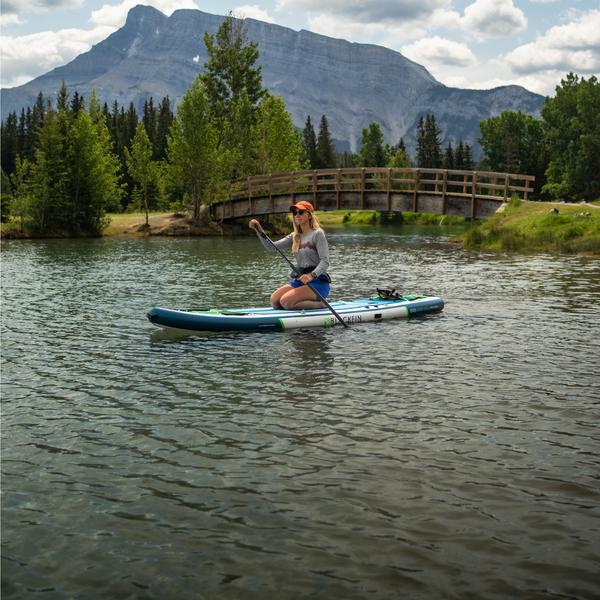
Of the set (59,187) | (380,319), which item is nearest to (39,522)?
(380,319)

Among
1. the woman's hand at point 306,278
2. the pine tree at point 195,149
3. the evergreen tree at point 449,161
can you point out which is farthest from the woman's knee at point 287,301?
the evergreen tree at point 449,161

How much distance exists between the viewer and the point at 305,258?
37.3 feet

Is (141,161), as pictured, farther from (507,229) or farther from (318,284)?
(318,284)

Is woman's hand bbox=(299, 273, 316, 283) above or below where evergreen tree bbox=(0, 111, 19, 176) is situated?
below

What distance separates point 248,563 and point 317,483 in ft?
3.93

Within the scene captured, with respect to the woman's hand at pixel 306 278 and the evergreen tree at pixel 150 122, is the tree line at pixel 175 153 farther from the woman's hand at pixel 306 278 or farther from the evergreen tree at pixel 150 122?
the evergreen tree at pixel 150 122

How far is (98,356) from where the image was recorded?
30.8ft

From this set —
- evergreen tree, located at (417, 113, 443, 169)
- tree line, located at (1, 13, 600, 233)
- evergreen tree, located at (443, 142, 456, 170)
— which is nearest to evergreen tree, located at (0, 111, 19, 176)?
tree line, located at (1, 13, 600, 233)

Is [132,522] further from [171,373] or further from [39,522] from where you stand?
[171,373]

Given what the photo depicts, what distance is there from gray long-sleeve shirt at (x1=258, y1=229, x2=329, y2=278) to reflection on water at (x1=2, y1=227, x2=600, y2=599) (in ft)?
4.26

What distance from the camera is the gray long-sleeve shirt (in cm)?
1110

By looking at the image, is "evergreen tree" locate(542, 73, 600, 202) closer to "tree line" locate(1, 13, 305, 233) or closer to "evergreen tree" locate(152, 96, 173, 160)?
"tree line" locate(1, 13, 305, 233)

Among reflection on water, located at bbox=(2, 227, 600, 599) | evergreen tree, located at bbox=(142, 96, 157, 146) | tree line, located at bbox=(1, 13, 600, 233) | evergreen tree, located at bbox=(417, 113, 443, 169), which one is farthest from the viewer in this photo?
evergreen tree, located at bbox=(417, 113, 443, 169)

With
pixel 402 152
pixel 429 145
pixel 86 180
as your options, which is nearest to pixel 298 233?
pixel 86 180
